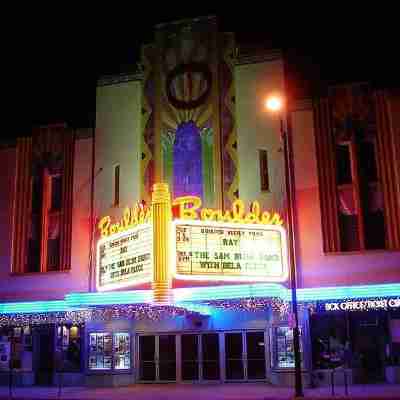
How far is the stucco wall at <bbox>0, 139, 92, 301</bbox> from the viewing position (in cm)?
2756

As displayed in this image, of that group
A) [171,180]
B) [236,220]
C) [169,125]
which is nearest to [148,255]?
[236,220]

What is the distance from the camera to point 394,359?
24203 mm

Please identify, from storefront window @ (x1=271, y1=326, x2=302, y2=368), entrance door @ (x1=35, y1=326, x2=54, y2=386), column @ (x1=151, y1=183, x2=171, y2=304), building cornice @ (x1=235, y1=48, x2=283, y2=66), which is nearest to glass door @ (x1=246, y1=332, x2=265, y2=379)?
storefront window @ (x1=271, y1=326, x2=302, y2=368)

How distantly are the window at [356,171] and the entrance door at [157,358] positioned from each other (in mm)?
8049

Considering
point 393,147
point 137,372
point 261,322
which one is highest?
point 393,147

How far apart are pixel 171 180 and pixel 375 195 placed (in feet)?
28.1

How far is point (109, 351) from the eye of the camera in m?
26.9

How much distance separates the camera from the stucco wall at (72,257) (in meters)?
27.6

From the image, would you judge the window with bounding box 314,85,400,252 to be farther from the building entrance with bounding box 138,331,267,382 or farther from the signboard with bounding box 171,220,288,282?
the building entrance with bounding box 138,331,267,382

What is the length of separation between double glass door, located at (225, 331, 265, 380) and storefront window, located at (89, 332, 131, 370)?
4398mm

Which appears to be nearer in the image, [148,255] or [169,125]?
[148,255]

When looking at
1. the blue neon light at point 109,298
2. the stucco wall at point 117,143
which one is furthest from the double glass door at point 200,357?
the stucco wall at point 117,143

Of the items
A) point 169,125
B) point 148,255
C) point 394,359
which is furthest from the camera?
point 169,125

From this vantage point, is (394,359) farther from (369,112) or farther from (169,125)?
(169,125)
